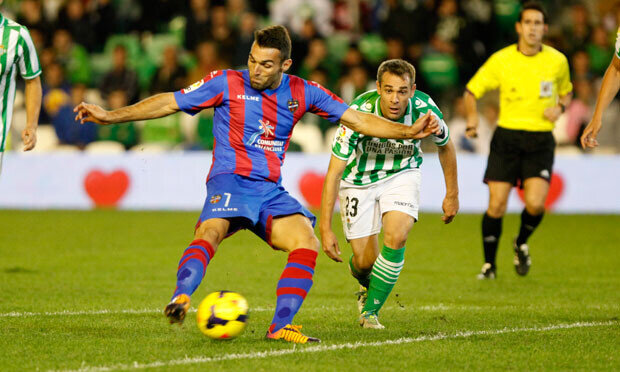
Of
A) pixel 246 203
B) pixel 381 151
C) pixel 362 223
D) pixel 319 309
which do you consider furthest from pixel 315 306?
pixel 246 203

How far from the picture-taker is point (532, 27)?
9.01 meters

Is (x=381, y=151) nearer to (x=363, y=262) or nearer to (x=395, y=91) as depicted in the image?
(x=395, y=91)

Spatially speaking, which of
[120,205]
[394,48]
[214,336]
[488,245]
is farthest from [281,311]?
[394,48]

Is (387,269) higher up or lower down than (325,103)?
lower down

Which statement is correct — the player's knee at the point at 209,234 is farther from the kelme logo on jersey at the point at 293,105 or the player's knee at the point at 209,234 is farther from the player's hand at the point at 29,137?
the player's hand at the point at 29,137

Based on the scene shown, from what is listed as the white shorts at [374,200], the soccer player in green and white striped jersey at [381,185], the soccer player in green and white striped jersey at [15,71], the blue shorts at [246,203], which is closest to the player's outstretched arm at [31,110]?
the soccer player in green and white striped jersey at [15,71]

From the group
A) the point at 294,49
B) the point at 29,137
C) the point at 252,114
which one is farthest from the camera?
the point at 294,49

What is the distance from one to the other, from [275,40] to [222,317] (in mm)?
1593

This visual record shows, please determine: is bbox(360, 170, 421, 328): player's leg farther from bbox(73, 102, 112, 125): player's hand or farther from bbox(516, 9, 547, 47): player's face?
bbox(516, 9, 547, 47): player's face

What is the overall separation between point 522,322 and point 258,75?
2.45 meters

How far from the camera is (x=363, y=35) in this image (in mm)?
19141

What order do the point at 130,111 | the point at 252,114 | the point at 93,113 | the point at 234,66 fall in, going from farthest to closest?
1. the point at 234,66
2. the point at 252,114
3. the point at 130,111
4. the point at 93,113

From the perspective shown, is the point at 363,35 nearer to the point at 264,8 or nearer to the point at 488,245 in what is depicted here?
the point at 264,8

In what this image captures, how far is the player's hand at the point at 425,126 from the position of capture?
5.50 metres
